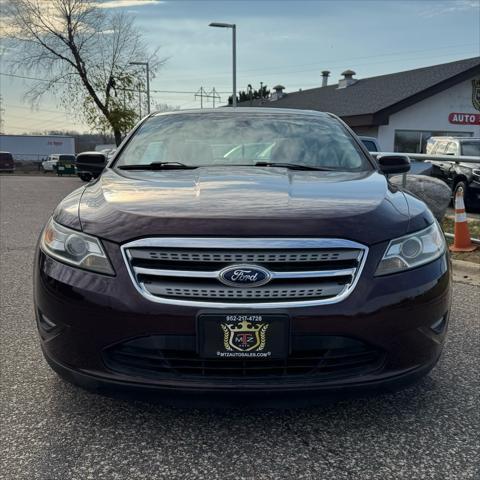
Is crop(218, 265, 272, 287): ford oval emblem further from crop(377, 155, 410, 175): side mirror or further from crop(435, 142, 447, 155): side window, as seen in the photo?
crop(435, 142, 447, 155): side window

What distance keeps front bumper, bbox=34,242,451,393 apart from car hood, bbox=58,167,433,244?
14 centimetres

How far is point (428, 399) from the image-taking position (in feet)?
8.84

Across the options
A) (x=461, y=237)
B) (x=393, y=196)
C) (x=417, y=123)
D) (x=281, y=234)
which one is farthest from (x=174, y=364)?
(x=417, y=123)

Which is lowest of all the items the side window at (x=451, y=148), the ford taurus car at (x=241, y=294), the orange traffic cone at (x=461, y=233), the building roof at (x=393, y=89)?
the orange traffic cone at (x=461, y=233)

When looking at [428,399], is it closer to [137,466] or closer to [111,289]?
[137,466]

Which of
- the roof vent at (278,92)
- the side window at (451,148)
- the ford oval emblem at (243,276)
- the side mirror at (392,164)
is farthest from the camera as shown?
the roof vent at (278,92)

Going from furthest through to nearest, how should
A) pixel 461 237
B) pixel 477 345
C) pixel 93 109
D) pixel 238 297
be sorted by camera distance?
pixel 93 109
pixel 461 237
pixel 477 345
pixel 238 297

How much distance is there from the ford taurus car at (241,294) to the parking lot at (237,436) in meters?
0.30

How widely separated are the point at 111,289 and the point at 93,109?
32096 millimetres

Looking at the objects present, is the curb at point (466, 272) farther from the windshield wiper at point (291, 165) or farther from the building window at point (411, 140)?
the building window at point (411, 140)

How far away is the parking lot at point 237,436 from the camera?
211 cm

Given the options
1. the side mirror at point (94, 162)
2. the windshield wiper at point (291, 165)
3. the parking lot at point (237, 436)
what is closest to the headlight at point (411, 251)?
the parking lot at point (237, 436)

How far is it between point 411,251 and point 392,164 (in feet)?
4.66

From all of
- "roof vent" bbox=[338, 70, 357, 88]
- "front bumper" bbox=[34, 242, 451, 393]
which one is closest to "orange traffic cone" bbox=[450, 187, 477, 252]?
"front bumper" bbox=[34, 242, 451, 393]
